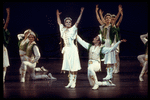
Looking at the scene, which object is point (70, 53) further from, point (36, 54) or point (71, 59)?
point (36, 54)

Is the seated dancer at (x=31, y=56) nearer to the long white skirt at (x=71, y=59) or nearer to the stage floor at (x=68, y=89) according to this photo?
the stage floor at (x=68, y=89)

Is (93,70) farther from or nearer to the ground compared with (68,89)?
farther from the ground

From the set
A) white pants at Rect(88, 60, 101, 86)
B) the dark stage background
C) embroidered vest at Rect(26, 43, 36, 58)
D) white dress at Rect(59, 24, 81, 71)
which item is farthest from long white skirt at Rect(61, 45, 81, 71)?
the dark stage background

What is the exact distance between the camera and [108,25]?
6934mm

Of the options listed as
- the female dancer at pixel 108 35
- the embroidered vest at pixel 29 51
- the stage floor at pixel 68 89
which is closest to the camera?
the stage floor at pixel 68 89

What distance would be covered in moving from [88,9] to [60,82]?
507 cm

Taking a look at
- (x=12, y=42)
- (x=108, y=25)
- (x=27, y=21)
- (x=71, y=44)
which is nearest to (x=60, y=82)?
(x=71, y=44)

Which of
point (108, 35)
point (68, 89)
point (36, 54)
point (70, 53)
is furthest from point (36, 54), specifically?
point (108, 35)

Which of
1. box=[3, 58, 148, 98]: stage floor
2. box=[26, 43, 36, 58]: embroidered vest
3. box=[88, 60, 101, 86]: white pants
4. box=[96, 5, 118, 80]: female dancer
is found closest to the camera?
box=[3, 58, 148, 98]: stage floor

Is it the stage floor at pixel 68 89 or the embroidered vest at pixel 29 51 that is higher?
the embroidered vest at pixel 29 51

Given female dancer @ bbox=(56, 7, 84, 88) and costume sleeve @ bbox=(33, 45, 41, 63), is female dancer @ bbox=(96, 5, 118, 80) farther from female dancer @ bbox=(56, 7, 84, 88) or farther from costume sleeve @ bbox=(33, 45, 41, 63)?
costume sleeve @ bbox=(33, 45, 41, 63)

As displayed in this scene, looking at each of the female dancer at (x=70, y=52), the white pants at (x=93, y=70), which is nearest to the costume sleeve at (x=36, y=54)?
the female dancer at (x=70, y=52)

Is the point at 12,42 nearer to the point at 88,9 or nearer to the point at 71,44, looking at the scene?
the point at 88,9

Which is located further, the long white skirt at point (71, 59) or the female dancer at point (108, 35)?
the female dancer at point (108, 35)
